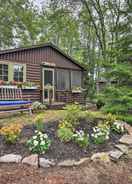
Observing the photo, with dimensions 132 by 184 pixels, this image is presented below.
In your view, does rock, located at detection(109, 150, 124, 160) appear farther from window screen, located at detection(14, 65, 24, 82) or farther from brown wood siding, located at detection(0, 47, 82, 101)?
window screen, located at detection(14, 65, 24, 82)

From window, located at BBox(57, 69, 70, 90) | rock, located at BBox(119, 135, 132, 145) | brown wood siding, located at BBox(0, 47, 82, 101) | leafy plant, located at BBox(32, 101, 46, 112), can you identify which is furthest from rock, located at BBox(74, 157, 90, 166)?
window, located at BBox(57, 69, 70, 90)

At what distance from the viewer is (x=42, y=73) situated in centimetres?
1179

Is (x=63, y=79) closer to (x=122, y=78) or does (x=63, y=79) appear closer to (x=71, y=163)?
(x=122, y=78)

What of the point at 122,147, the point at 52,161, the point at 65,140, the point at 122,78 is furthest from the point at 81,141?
the point at 122,78

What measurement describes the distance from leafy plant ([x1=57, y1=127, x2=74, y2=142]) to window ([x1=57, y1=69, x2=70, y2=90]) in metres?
7.92

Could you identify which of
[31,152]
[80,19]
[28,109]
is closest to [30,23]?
[80,19]

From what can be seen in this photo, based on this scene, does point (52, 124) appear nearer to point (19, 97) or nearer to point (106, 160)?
point (106, 160)

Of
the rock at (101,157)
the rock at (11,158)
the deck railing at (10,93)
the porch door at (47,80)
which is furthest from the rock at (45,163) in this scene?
the porch door at (47,80)

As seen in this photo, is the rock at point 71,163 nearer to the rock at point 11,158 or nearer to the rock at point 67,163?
the rock at point 67,163

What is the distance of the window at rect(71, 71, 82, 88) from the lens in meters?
13.6

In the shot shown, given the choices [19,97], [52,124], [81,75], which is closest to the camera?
[52,124]

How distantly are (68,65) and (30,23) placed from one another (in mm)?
10309

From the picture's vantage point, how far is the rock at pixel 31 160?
3.77m

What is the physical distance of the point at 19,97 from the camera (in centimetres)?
1020
